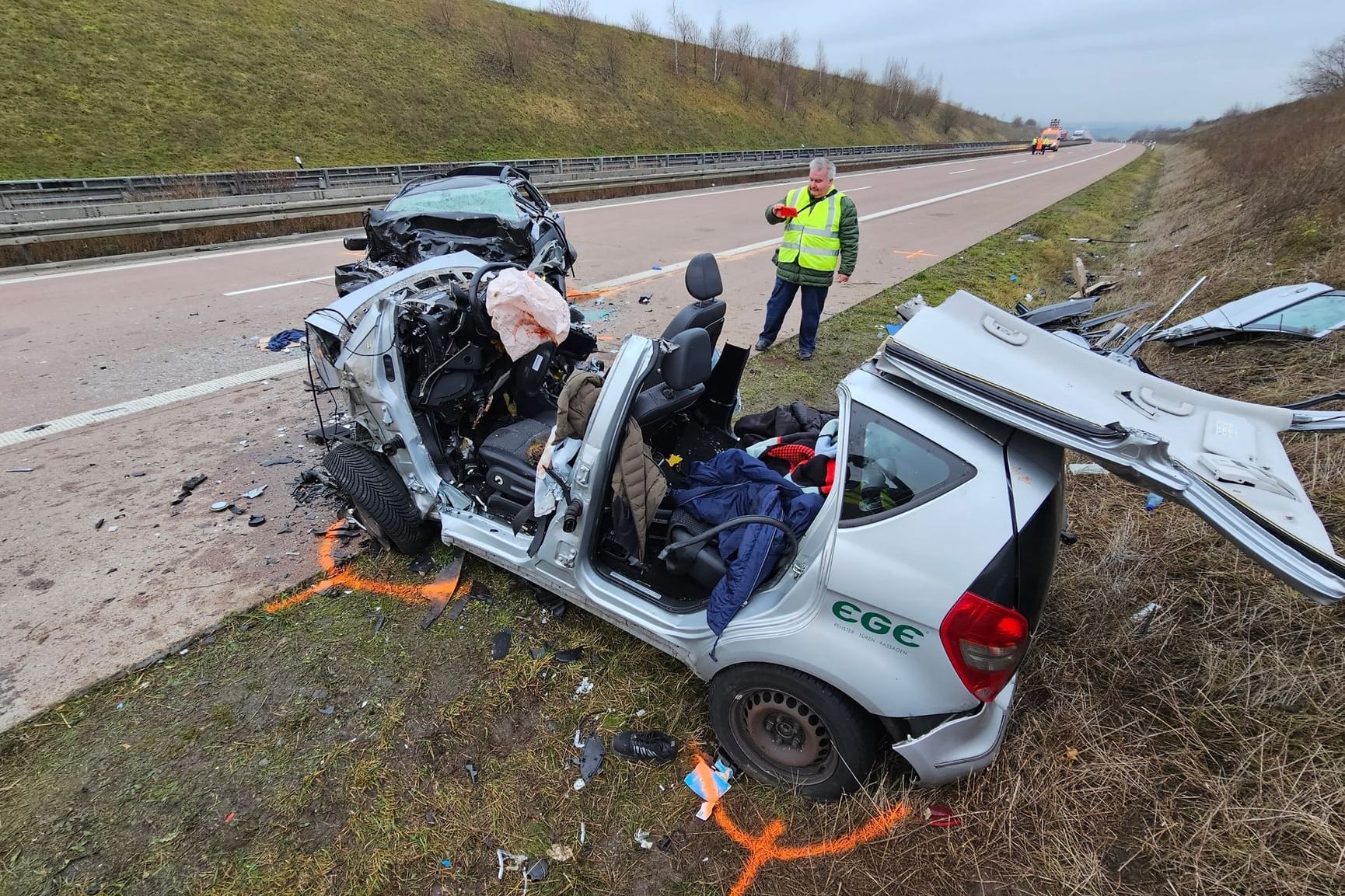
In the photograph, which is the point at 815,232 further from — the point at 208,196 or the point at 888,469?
the point at 208,196

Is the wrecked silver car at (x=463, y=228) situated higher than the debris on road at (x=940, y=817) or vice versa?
the wrecked silver car at (x=463, y=228)

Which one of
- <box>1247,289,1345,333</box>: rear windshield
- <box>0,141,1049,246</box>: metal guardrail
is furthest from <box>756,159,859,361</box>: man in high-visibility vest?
<box>0,141,1049,246</box>: metal guardrail

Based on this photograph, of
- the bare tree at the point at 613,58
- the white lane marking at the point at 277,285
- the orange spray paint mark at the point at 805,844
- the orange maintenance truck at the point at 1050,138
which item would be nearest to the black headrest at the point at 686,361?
the orange spray paint mark at the point at 805,844

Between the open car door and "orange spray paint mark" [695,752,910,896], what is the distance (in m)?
1.34

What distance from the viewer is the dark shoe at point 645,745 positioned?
2.38 metres

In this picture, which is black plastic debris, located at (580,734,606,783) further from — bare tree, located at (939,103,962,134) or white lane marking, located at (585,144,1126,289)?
bare tree, located at (939,103,962,134)

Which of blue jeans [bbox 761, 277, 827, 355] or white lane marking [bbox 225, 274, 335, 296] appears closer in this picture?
blue jeans [bbox 761, 277, 827, 355]

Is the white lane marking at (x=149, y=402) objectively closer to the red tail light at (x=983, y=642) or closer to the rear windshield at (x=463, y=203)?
the rear windshield at (x=463, y=203)

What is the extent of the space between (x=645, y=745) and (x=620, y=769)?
130 mm

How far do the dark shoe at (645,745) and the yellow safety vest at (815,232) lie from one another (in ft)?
15.7

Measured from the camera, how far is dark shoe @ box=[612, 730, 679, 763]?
7.81ft

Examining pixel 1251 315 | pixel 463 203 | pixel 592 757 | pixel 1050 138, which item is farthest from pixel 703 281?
pixel 1050 138

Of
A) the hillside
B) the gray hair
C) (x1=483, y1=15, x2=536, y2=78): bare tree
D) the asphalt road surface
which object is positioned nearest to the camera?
the asphalt road surface

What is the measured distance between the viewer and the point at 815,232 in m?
5.85
